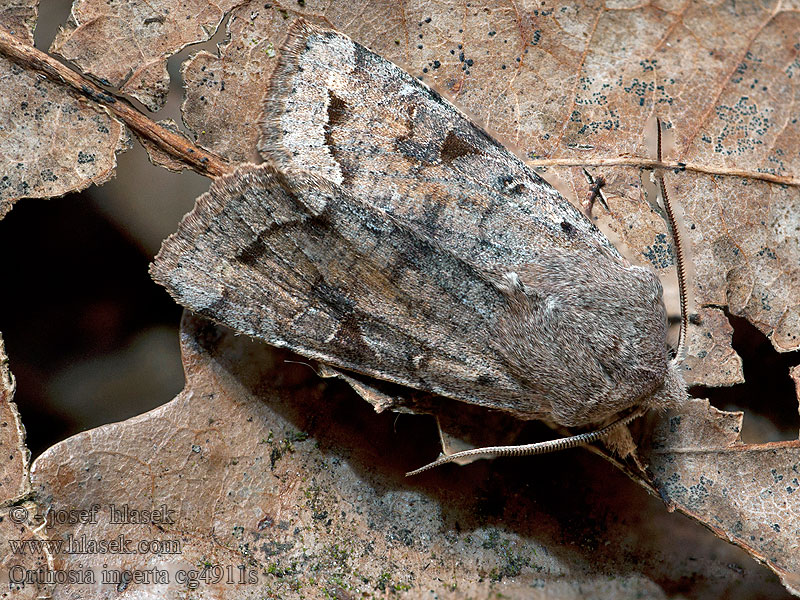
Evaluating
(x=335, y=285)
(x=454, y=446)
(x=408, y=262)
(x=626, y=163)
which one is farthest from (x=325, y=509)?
(x=626, y=163)

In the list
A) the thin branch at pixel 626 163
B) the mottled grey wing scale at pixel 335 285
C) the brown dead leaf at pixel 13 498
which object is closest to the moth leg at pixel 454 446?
the mottled grey wing scale at pixel 335 285

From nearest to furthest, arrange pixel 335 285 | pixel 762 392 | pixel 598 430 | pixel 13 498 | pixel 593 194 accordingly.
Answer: pixel 13 498 < pixel 335 285 < pixel 598 430 < pixel 593 194 < pixel 762 392

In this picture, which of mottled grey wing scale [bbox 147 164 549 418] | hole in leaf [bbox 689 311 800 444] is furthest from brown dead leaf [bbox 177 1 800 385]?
mottled grey wing scale [bbox 147 164 549 418]

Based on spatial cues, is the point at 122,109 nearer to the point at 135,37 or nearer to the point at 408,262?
the point at 135,37

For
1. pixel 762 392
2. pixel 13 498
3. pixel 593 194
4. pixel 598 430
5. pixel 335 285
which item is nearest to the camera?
pixel 13 498

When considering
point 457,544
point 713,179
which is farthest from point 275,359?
point 713,179

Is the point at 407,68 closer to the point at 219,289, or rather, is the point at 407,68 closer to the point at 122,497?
the point at 219,289
